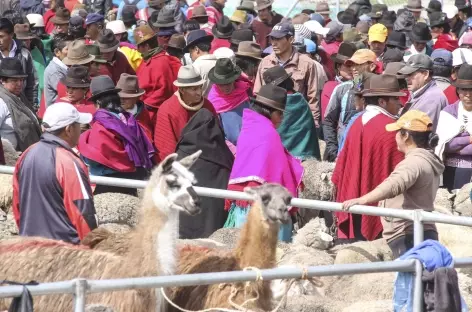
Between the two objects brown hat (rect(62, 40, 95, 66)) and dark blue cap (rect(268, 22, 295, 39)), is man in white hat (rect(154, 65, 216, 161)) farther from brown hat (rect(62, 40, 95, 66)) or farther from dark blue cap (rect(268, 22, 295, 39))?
dark blue cap (rect(268, 22, 295, 39))

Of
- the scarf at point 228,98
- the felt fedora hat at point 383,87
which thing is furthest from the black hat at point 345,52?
the felt fedora hat at point 383,87

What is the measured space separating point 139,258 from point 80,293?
1.76 metres

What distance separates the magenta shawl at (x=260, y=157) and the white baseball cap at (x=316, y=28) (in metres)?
7.89

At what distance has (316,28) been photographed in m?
19.3

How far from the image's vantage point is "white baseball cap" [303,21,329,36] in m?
19.1

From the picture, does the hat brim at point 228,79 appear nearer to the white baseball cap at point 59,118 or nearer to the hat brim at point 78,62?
the hat brim at point 78,62

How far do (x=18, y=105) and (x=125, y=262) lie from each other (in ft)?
17.3

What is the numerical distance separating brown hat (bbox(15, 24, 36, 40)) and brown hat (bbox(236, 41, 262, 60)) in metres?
3.09

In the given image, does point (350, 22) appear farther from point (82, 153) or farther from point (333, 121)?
point (82, 153)

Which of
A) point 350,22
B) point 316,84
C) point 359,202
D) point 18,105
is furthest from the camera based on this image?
point 350,22

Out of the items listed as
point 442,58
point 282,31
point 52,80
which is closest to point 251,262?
point 52,80

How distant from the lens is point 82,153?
11.8 meters

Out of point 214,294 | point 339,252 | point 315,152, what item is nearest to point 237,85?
point 315,152

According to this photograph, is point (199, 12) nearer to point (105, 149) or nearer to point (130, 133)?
point (130, 133)
